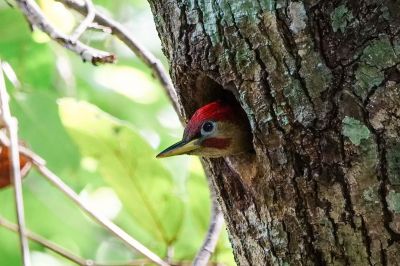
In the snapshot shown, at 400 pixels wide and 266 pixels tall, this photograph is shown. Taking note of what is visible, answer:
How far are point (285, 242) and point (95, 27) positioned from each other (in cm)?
107

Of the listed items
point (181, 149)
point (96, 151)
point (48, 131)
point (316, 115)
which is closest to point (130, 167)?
point (96, 151)

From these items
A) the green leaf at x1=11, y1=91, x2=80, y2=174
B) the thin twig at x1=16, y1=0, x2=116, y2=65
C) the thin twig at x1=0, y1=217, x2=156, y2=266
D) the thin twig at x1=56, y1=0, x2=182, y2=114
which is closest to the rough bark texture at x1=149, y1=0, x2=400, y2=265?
the thin twig at x1=16, y1=0, x2=116, y2=65

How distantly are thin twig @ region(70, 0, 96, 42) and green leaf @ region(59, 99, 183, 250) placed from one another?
0.42m

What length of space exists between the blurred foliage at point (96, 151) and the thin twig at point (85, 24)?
42 centimetres

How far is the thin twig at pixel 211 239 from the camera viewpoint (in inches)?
108

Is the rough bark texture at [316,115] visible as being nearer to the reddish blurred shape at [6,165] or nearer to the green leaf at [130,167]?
the green leaf at [130,167]

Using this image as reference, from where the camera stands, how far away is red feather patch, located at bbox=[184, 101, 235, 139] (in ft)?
7.69

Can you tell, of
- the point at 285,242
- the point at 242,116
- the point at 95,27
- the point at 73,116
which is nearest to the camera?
the point at 285,242

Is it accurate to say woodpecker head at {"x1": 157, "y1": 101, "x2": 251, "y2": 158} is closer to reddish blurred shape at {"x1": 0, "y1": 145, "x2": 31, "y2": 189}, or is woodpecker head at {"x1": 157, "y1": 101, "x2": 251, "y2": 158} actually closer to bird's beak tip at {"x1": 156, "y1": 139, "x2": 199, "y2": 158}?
bird's beak tip at {"x1": 156, "y1": 139, "x2": 199, "y2": 158}

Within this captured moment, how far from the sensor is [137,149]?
3148mm

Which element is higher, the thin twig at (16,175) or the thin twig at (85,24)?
the thin twig at (85,24)

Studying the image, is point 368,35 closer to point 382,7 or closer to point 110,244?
point 382,7

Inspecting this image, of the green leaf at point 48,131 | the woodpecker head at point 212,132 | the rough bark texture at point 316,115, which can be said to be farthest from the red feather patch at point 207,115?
the green leaf at point 48,131

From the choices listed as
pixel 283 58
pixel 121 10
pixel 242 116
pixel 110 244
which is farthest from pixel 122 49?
pixel 283 58
